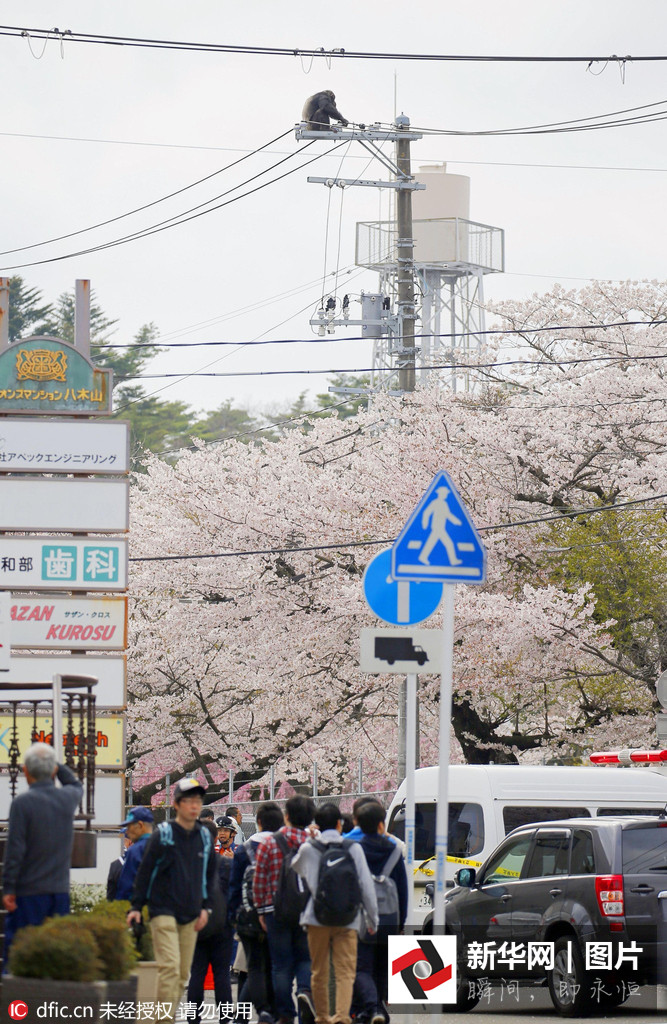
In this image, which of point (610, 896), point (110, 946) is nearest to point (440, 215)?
point (610, 896)

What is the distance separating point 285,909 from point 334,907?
92cm

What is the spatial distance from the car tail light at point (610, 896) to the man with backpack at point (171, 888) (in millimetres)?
4216

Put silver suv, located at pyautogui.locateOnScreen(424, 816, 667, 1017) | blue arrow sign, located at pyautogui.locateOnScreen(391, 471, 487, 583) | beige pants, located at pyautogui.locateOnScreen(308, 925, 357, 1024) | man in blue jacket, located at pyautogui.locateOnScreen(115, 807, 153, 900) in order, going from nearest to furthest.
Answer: blue arrow sign, located at pyautogui.locateOnScreen(391, 471, 487, 583) → beige pants, located at pyautogui.locateOnScreen(308, 925, 357, 1024) → man in blue jacket, located at pyautogui.locateOnScreen(115, 807, 153, 900) → silver suv, located at pyautogui.locateOnScreen(424, 816, 667, 1017)

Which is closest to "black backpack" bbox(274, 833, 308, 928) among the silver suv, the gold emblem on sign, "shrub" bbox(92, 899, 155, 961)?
"shrub" bbox(92, 899, 155, 961)

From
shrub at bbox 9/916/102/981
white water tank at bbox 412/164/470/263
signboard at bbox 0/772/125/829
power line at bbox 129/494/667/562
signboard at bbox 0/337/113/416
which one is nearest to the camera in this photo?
shrub at bbox 9/916/102/981

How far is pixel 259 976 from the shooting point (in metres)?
11.0

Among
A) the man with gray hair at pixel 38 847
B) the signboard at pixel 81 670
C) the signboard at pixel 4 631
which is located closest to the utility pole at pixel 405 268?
the signboard at pixel 81 670

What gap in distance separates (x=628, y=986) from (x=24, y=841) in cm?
644

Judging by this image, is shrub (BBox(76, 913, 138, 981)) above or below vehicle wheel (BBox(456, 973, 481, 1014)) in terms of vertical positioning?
above

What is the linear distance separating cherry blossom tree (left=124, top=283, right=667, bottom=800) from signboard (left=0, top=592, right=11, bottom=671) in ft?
38.0

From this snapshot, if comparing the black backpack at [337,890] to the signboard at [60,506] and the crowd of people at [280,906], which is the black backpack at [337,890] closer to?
the crowd of people at [280,906]

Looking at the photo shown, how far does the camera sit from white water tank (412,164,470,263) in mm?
41344

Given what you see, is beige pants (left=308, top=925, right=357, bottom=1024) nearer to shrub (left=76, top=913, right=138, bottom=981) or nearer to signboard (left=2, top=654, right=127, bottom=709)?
shrub (left=76, top=913, right=138, bottom=981)

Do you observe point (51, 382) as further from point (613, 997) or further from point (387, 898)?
point (613, 997)
